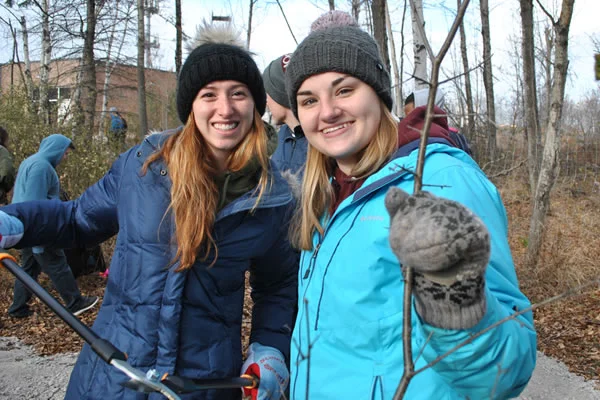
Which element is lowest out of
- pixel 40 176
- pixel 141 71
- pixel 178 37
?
pixel 40 176

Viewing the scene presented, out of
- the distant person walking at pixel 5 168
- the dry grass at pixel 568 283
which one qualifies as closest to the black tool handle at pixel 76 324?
the dry grass at pixel 568 283

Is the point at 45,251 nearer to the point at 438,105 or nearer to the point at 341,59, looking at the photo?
the point at 438,105

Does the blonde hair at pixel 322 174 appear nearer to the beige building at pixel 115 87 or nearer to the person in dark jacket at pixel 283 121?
the person in dark jacket at pixel 283 121

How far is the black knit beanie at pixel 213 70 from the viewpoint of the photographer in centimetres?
199

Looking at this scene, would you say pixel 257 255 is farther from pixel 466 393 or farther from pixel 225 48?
pixel 466 393

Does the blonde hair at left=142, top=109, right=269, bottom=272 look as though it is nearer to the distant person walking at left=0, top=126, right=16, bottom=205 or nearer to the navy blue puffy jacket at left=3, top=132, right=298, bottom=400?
the navy blue puffy jacket at left=3, top=132, right=298, bottom=400

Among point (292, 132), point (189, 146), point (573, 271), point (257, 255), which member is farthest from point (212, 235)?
point (573, 271)

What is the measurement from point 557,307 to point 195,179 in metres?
5.26

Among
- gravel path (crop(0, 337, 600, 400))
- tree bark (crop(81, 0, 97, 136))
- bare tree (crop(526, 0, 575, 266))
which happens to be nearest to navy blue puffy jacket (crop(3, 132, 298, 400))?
gravel path (crop(0, 337, 600, 400))

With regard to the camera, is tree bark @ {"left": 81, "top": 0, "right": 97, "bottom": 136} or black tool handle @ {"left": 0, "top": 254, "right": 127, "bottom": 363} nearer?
black tool handle @ {"left": 0, "top": 254, "right": 127, "bottom": 363}

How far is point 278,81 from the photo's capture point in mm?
3525

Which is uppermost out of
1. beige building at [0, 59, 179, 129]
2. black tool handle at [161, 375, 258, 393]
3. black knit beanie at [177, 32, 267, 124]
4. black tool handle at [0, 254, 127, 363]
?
beige building at [0, 59, 179, 129]

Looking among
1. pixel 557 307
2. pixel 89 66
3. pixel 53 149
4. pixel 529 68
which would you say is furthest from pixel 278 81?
pixel 89 66

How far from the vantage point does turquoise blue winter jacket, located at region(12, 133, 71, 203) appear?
5.17m
